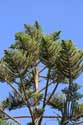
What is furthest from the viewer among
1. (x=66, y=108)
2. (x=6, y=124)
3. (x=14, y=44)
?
(x=14, y=44)

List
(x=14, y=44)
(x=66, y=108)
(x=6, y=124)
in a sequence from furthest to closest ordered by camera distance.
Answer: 1. (x=14, y=44)
2. (x=66, y=108)
3. (x=6, y=124)

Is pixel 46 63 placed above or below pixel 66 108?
above

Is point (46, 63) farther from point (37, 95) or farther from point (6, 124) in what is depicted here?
point (6, 124)

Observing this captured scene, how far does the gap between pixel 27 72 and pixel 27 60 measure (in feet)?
3.34

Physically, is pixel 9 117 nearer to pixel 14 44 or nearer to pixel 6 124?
pixel 6 124

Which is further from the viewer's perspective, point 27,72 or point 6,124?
point 27,72

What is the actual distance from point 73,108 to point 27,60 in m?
1.94

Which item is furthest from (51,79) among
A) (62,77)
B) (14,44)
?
(14,44)

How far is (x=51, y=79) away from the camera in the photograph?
17203mm

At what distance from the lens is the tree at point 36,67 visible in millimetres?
15609

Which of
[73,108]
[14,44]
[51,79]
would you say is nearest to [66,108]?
[73,108]

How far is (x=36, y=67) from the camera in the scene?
57.6 ft

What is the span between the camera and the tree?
51.2 ft

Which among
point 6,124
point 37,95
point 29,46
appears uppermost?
point 29,46
